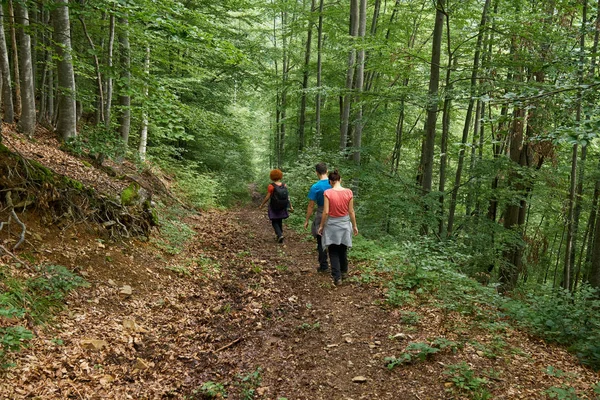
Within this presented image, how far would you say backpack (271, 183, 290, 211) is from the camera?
29.6 feet

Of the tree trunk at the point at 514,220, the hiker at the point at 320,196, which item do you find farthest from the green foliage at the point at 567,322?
the tree trunk at the point at 514,220

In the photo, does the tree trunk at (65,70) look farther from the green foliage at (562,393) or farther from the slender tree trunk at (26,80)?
the green foliage at (562,393)

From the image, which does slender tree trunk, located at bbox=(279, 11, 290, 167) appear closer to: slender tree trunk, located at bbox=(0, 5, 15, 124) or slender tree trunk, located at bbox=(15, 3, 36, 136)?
slender tree trunk, located at bbox=(15, 3, 36, 136)

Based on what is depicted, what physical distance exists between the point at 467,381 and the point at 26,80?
10635mm

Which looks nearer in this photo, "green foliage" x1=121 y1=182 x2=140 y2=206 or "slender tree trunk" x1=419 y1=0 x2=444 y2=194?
"green foliage" x1=121 y1=182 x2=140 y2=206

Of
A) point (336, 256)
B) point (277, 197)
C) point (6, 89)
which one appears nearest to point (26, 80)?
point (6, 89)

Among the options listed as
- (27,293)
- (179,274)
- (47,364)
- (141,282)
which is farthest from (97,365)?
(179,274)

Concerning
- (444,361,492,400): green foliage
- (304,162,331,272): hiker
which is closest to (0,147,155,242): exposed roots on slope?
(304,162,331,272): hiker

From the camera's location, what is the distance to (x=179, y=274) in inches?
251

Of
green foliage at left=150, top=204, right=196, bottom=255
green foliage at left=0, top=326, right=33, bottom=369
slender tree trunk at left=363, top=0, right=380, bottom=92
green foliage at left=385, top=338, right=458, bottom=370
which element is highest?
slender tree trunk at left=363, top=0, right=380, bottom=92

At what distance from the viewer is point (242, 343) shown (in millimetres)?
4477

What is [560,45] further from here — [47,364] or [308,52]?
[308,52]

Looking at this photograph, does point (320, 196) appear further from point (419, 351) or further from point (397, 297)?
point (419, 351)

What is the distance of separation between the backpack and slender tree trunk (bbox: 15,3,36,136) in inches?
247
